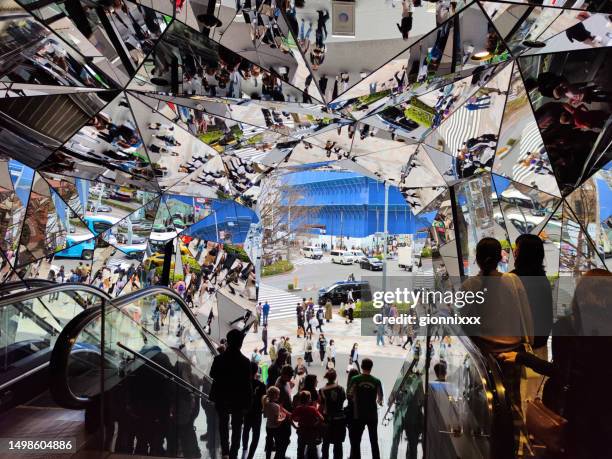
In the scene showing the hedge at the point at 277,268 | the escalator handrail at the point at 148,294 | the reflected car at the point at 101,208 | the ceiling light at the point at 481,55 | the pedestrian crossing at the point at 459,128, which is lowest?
the escalator handrail at the point at 148,294

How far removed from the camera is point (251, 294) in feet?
60.6

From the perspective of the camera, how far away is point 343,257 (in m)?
22.8

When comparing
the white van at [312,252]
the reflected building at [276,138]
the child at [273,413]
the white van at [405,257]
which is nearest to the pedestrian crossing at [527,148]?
the reflected building at [276,138]

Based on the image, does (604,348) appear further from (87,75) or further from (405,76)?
(87,75)

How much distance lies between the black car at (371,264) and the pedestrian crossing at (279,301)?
3781 millimetres

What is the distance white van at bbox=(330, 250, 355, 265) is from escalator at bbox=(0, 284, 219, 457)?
1741 centimetres

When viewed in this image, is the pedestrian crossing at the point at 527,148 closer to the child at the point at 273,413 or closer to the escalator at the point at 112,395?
the child at the point at 273,413

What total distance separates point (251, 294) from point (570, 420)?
16201mm

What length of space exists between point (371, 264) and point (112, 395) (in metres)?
18.0

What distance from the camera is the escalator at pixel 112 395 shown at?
12.2ft

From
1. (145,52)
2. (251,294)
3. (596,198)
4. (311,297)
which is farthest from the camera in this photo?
(311,297)

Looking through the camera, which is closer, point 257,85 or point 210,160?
point 257,85

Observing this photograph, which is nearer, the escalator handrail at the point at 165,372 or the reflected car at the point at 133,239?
the escalator handrail at the point at 165,372

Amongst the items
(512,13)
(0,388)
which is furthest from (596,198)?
(0,388)
